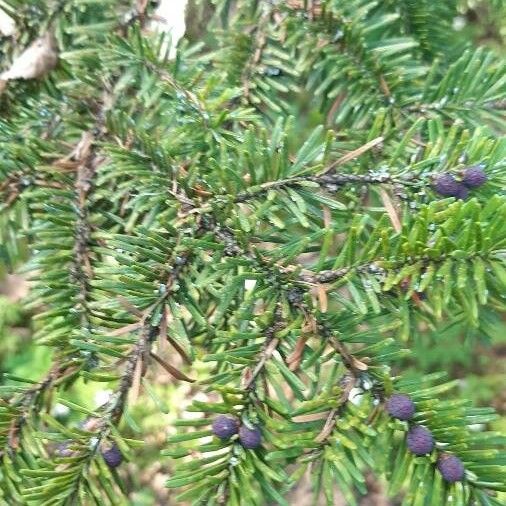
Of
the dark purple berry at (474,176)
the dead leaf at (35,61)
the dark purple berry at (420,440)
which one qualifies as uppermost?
the dead leaf at (35,61)

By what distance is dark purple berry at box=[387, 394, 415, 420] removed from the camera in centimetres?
40

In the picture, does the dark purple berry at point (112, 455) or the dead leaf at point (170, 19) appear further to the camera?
the dead leaf at point (170, 19)

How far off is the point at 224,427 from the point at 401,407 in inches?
4.6

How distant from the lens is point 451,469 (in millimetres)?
399

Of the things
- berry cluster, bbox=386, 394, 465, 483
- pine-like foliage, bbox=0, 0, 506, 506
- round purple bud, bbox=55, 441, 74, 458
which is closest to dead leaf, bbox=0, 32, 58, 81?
pine-like foliage, bbox=0, 0, 506, 506

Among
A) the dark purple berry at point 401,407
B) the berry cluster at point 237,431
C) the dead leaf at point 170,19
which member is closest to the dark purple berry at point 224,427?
the berry cluster at point 237,431

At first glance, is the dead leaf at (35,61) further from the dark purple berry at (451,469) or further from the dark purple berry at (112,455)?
the dark purple berry at (451,469)

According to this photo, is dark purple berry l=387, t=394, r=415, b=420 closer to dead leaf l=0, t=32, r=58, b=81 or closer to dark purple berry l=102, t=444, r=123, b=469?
dark purple berry l=102, t=444, r=123, b=469

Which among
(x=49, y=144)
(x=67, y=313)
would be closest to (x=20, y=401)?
(x=67, y=313)

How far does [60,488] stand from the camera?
414 millimetres

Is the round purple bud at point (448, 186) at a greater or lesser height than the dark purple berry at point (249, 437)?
greater

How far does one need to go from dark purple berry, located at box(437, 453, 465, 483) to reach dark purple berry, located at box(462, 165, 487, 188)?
7.5 inches

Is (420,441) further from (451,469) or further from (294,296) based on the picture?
(294,296)

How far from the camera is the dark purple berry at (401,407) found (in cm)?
40
